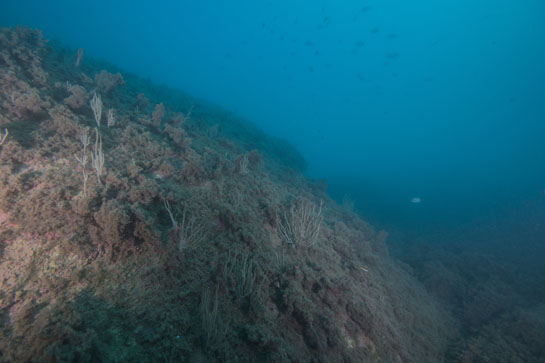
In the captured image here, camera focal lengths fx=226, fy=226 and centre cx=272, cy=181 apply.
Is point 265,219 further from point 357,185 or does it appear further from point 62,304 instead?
point 357,185

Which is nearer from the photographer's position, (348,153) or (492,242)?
(492,242)

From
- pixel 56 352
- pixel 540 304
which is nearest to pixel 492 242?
pixel 540 304

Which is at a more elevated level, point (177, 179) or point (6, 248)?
point (177, 179)

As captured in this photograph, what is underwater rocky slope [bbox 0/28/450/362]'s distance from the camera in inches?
105

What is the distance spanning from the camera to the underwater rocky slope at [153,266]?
266 centimetres

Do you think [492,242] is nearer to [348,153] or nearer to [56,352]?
[56,352]

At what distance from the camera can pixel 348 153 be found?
111438 millimetres

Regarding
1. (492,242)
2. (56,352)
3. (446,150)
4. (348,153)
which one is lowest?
(56,352)

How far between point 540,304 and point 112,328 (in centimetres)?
1508

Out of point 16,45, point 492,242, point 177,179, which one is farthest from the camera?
point 492,242

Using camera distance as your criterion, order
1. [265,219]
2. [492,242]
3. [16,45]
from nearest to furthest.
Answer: [265,219]
[16,45]
[492,242]

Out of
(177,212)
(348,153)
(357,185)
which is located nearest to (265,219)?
(177,212)

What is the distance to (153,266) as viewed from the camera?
3.34 m

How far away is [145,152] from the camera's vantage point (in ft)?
19.2
